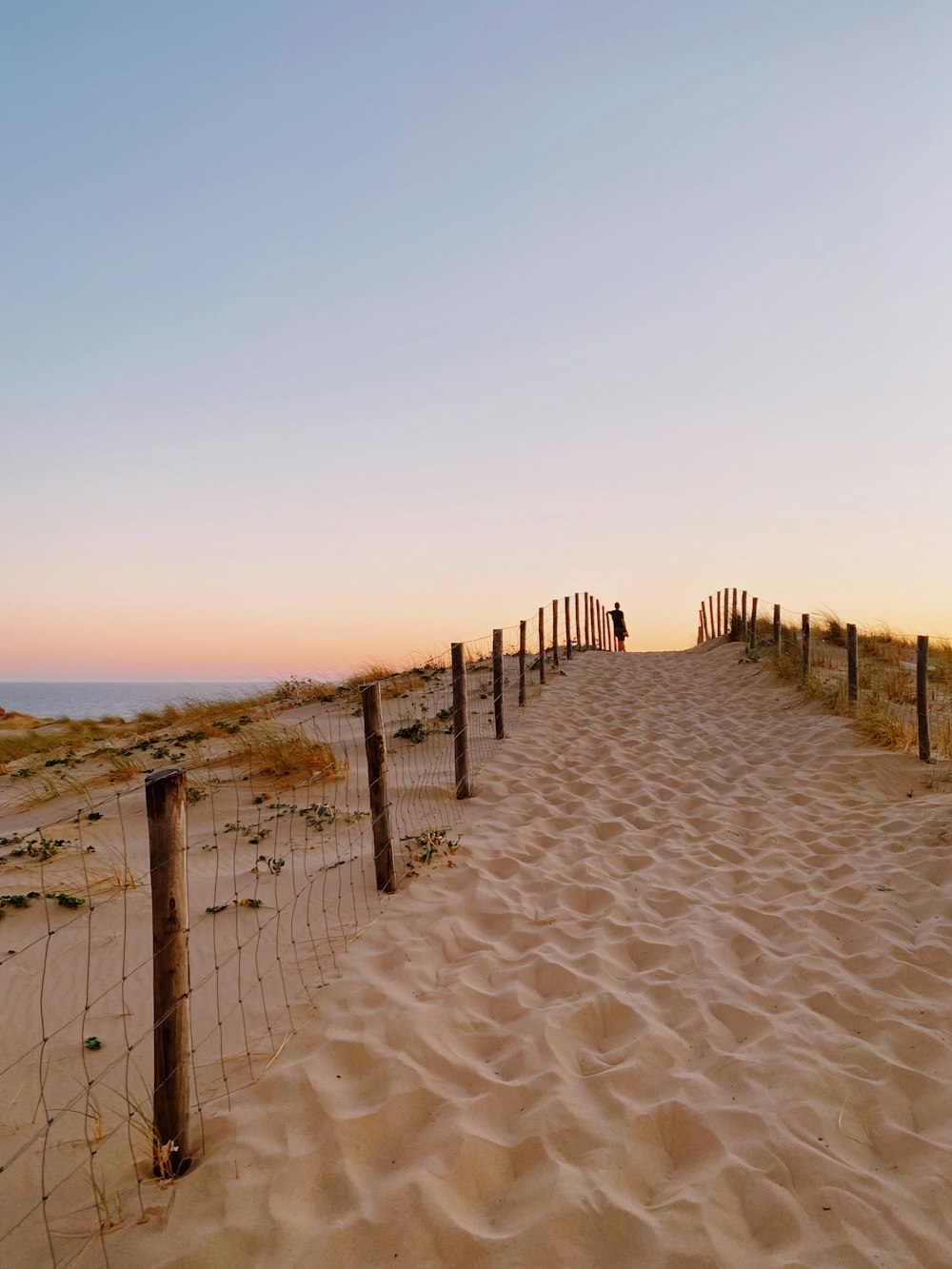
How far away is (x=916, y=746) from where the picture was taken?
870 cm

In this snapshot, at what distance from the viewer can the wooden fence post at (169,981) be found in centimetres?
296

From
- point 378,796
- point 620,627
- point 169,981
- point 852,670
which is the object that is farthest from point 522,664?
point 620,627

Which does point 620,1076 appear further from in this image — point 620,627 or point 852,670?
point 620,627

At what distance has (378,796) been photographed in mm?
5535

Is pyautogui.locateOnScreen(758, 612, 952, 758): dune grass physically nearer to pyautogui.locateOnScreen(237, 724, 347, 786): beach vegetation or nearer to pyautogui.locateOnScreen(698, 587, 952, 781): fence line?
pyautogui.locateOnScreen(698, 587, 952, 781): fence line

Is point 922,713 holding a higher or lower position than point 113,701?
higher

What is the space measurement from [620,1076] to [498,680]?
653 cm

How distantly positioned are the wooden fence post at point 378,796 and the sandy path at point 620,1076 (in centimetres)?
22

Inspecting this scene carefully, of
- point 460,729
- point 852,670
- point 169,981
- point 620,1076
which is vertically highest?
point 852,670

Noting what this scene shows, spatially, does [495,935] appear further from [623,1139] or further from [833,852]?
[833,852]

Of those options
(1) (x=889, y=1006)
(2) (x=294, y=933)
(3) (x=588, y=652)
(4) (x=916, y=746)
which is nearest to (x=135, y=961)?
(2) (x=294, y=933)

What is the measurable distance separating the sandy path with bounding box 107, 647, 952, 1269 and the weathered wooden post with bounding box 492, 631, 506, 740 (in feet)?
11.2

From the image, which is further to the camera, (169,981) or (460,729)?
(460,729)

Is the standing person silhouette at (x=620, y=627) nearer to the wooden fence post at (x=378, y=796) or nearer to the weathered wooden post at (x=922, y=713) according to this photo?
the weathered wooden post at (x=922, y=713)
